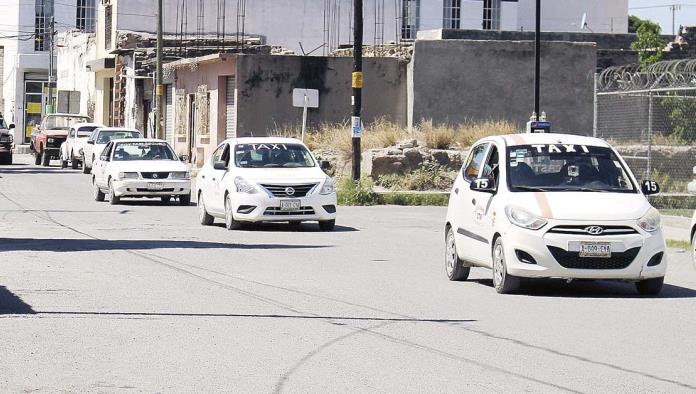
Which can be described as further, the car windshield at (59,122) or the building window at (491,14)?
the building window at (491,14)

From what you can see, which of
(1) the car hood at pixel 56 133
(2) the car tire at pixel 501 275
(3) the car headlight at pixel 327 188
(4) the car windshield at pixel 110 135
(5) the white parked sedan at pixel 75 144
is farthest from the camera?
(1) the car hood at pixel 56 133

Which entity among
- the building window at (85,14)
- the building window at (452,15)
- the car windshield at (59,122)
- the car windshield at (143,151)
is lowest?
the car windshield at (143,151)

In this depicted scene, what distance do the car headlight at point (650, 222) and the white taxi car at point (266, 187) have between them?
31.9ft

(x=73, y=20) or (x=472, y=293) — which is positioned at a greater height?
(x=73, y=20)

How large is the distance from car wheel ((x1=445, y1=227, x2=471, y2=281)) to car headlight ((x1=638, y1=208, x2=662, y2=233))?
2380 millimetres

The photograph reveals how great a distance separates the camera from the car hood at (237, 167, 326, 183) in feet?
76.9

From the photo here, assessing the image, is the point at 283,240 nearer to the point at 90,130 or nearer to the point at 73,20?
the point at 90,130

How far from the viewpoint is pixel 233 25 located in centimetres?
7050

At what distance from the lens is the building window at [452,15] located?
80.5m

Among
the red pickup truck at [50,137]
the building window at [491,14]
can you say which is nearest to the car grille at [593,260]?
the red pickup truck at [50,137]

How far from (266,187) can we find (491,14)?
59.7 m

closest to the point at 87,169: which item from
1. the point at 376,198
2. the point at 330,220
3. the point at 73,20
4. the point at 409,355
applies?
the point at 376,198

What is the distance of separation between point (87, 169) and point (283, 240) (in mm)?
29247

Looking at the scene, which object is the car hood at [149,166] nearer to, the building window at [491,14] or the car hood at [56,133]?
the car hood at [56,133]
